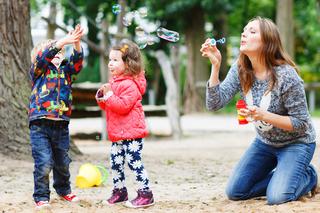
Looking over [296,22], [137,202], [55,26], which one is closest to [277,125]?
[137,202]

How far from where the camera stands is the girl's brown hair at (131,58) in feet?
15.7

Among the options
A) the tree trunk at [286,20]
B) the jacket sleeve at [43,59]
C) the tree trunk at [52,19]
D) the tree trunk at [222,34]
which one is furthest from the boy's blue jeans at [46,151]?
the tree trunk at [222,34]

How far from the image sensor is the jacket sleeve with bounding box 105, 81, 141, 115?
463 centimetres

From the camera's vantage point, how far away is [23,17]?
7062mm

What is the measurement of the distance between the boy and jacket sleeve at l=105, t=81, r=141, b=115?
1.20 feet

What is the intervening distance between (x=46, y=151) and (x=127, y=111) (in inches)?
25.7

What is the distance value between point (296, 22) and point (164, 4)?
402 inches

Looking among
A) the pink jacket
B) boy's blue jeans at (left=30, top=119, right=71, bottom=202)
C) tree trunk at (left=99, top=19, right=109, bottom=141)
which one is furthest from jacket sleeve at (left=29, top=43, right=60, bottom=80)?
tree trunk at (left=99, top=19, right=109, bottom=141)

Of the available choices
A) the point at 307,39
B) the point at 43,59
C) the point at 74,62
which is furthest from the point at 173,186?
the point at 307,39

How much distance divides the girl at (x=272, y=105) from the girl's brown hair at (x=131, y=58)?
0.50 m

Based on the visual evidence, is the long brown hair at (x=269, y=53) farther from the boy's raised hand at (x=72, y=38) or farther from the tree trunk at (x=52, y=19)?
the tree trunk at (x=52, y=19)

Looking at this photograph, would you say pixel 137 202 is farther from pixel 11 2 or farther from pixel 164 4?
pixel 164 4

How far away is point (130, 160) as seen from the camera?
186 inches

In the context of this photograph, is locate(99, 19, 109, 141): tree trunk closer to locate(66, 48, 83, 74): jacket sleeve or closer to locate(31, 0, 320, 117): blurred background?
locate(31, 0, 320, 117): blurred background
